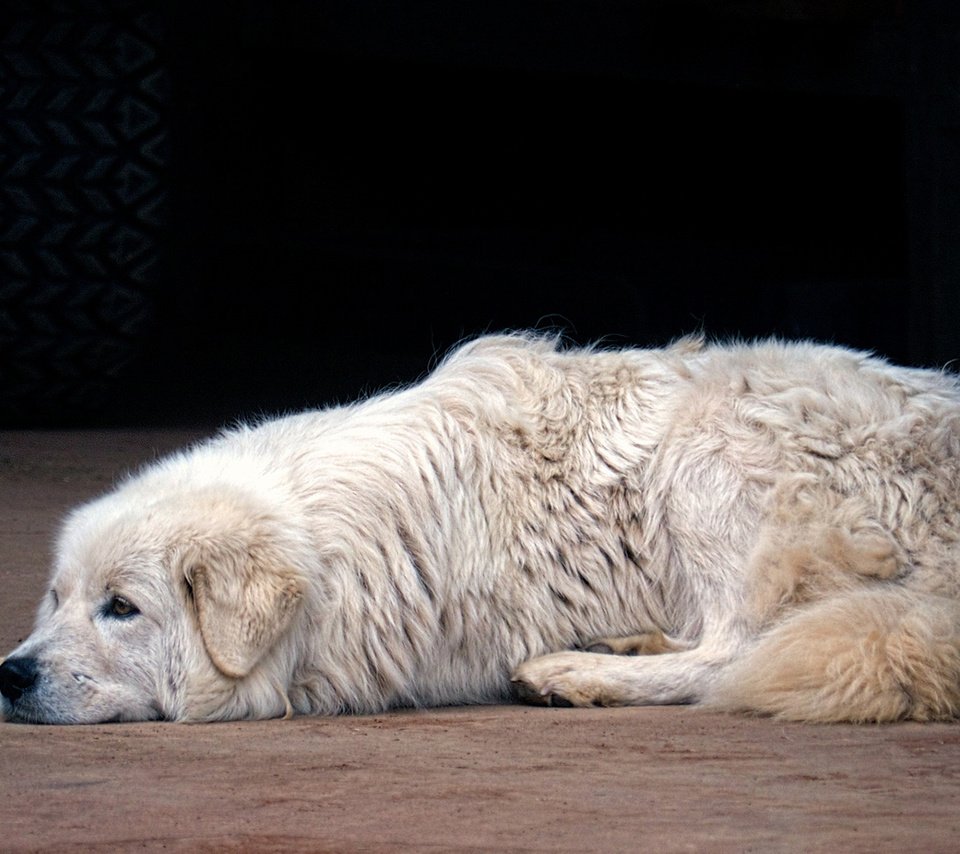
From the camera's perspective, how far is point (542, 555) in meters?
4.70

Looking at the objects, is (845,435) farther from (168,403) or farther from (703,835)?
(168,403)

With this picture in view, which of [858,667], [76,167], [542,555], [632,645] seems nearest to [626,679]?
[632,645]

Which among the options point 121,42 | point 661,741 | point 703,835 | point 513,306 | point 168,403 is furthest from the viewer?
point 513,306

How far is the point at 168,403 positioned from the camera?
9445 millimetres

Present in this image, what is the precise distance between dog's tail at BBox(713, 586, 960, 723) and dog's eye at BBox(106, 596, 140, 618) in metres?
1.67

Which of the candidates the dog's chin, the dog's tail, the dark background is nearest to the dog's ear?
the dog's chin

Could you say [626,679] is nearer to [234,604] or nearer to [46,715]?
[234,604]

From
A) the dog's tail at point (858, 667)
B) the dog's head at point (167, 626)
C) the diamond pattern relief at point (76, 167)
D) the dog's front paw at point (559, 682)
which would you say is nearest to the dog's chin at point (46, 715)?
the dog's head at point (167, 626)

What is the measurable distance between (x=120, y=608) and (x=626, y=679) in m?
1.48

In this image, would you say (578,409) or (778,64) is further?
(778,64)

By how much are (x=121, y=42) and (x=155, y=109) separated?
36 centimetres

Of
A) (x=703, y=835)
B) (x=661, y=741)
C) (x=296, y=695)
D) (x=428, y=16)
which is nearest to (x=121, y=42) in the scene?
(x=428, y=16)

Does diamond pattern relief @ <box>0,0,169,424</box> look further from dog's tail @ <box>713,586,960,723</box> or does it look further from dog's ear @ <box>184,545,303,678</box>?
dog's tail @ <box>713,586,960,723</box>

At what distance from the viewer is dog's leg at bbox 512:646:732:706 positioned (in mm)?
4395
